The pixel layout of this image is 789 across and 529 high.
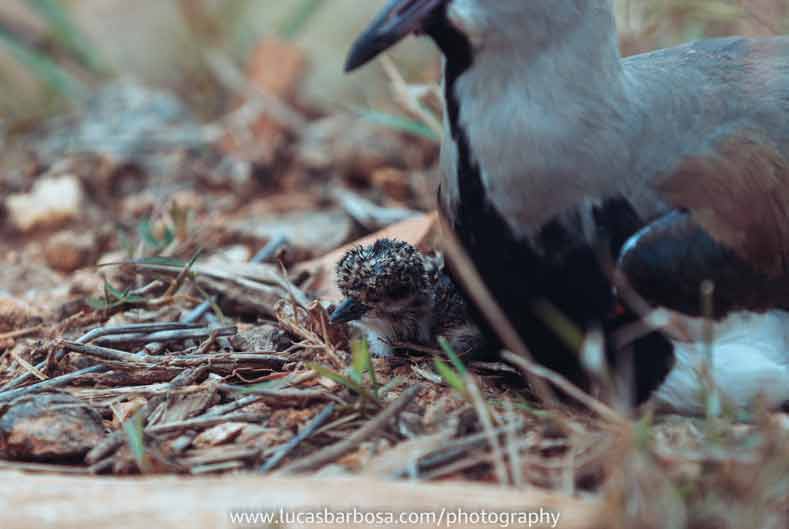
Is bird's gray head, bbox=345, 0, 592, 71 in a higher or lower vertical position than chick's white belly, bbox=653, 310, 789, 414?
higher

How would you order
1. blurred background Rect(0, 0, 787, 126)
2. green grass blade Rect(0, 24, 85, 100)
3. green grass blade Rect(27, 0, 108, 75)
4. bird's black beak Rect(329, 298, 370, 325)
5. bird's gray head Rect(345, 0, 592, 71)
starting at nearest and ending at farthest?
1. bird's gray head Rect(345, 0, 592, 71)
2. bird's black beak Rect(329, 298, 370, 325)
3. green grass blade Rect(0, 24, 85, 100)
4. blurred background Rect(0, 0, 787, 126)
5. green grass blade Rect(27, 0, 108, 75)

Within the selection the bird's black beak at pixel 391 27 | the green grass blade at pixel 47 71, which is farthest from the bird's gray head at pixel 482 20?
the green grass blade at pixel 47 71

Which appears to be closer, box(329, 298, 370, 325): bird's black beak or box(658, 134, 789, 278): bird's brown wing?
box(658, 134, 789, 278): bird's brown wing

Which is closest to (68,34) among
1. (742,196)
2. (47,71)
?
(47,71)

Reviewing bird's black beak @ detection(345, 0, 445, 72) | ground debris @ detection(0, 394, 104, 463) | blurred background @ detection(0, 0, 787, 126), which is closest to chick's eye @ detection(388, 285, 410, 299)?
bird's black beak @ detection(345, 0, 445, 72)

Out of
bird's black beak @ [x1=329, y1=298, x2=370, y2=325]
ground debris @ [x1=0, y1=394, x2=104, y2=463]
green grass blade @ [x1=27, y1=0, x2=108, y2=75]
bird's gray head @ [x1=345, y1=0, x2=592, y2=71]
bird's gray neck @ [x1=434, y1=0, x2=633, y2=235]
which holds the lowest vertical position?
→ ground debris @ [x1=0, y1=394, x2=104, y2=463]

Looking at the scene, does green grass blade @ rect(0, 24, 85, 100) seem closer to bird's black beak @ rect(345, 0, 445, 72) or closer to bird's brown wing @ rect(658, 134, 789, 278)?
bird's black beak @ rect(345, 0, 445, 72)

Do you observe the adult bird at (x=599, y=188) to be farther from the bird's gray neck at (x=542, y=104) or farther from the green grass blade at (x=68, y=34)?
the green grass blade at (x=68, y=34)
